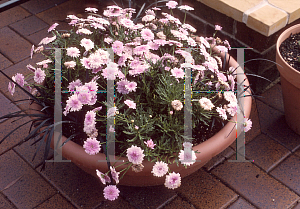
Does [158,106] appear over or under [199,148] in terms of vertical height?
over

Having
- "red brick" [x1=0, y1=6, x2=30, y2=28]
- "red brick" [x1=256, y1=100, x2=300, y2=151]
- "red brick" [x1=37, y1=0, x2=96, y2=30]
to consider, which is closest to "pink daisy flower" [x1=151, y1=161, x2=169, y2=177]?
"red brick" [x1=256, y1=100, x2=300, y2=151]

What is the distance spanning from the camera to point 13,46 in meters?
2.82

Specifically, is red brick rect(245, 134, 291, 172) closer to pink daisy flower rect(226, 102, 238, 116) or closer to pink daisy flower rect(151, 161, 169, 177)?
pink daisy flower rect(226, 102, 238, 116)

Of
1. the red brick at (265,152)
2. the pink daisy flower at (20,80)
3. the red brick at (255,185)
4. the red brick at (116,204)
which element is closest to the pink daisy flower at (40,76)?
the pink daisy flower at (20,80)

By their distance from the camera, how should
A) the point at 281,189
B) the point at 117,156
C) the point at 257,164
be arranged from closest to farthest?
the point at 117,156, the point at 281,189, the point at 257,164

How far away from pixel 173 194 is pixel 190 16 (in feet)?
4.36

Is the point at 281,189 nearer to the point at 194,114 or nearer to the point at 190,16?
the point at 194,114

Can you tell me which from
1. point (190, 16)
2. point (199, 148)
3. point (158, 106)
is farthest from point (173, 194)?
point (190, 16)

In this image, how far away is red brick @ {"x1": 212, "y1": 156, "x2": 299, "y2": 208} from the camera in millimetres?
1821

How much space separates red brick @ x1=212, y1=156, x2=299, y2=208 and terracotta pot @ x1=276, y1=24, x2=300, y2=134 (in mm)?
401

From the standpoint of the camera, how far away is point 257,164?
2.00 m

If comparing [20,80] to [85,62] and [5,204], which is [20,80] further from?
[5,204]

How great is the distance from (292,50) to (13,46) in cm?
218

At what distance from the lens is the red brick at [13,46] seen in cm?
274
